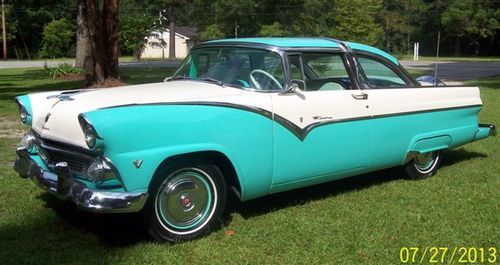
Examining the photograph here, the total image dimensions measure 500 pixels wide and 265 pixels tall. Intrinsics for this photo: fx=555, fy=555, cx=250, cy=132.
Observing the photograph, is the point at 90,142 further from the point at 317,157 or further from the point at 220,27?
the point at 220,27

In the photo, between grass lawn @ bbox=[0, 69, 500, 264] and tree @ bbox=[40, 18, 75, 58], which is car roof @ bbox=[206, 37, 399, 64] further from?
tree @ bbox=[40, 18, 75, 58]

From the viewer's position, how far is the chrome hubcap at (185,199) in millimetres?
4165

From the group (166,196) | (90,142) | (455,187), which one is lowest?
(455,187)

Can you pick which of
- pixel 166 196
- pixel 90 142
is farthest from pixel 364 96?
pixel 90 142

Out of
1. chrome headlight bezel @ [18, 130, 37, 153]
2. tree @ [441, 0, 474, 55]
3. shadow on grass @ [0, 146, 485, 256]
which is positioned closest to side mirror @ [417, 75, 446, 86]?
shadow on grass @ [0, 146, 485, 256]

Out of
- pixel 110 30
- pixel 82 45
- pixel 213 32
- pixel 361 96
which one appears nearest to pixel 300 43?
pixel 361 96

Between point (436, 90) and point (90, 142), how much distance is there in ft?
12.6

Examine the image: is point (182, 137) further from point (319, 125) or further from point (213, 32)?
point (213, 32)

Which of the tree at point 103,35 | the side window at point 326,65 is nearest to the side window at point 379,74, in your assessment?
the side window at point 326,65

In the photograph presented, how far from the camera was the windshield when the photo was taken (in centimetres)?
473

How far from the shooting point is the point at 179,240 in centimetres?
424

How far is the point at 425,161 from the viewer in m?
6.27

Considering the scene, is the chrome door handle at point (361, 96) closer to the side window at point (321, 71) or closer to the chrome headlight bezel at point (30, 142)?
the side window at point (321, 71)

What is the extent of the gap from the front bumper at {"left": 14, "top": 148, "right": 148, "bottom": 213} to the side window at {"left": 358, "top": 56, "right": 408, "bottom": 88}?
2.75 meters
